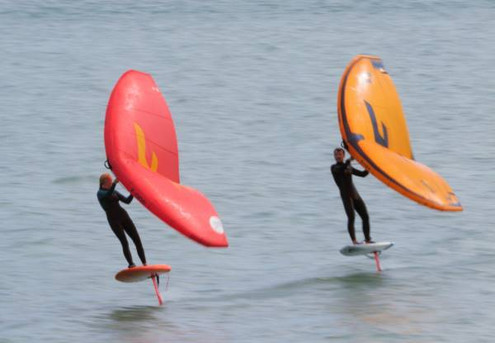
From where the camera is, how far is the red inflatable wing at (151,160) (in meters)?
18.4

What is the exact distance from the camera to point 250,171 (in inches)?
1315

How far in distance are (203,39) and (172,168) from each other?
28.2 m

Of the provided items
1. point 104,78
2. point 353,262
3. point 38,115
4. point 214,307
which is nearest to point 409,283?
point 353,262

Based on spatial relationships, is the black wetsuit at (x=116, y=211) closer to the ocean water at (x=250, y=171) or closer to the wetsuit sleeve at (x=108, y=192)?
the wetsuit sleeve at (x=108, y=192)

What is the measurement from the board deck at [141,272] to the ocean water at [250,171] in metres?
0.93

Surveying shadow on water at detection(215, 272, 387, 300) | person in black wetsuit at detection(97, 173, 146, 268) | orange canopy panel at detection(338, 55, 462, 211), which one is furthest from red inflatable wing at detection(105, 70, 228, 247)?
shadow on water at detection(215, 272, 387, 300)

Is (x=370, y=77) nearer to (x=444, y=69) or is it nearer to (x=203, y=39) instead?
(x=444, y=69)

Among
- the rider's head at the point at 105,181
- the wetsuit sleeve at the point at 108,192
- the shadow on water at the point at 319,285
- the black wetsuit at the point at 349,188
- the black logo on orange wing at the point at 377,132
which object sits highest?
the black logo on orange wing at the point at 377,132

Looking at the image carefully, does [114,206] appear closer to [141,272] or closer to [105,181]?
[105,181]

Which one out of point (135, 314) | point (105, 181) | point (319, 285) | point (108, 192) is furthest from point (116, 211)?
point (319, 285)

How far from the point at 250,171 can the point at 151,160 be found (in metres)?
13.5

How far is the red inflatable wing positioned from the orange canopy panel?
289 cm

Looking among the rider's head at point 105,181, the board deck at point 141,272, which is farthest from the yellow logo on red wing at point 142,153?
the board deck at point 141,272

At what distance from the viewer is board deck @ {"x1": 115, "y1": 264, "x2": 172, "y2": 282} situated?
19812mm
